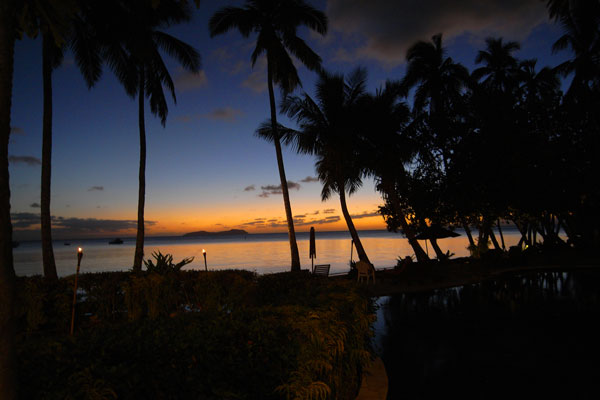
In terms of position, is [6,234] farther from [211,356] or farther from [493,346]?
[493,346]

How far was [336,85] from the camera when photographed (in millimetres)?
18359

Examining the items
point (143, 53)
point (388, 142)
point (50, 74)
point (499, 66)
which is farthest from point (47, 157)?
point (499, 66)

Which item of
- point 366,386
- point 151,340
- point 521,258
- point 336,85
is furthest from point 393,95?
point 151,340

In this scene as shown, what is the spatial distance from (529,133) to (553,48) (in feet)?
38.4

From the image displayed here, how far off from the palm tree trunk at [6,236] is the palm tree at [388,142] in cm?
1741

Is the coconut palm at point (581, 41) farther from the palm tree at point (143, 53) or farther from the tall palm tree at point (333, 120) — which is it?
the palm tree at point (143, 53)

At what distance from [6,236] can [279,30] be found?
15.3 meters

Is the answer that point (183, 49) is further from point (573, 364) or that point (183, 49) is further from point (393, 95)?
point (573, 364)

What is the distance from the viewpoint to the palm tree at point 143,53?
11.9m

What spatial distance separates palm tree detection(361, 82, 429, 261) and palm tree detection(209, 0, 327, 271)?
527 centimetres

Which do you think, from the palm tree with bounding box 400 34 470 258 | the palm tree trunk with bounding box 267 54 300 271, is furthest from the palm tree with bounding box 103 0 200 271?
the palm tree with bounding box 400 34 470 258

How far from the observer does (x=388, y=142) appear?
1938 centimetres

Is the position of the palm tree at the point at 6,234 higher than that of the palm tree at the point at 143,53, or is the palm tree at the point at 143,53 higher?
the palm tree at the point at 143,53

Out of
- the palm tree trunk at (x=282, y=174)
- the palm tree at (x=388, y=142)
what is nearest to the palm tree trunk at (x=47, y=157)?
the palm tree trunk at (x=282, y=174)
